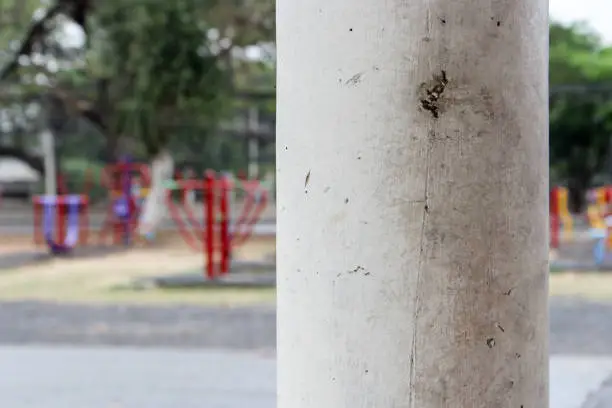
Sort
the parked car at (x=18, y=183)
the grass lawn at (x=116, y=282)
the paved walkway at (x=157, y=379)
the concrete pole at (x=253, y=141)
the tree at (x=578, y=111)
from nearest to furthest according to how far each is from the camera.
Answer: the paved walkway at (x=157, y=379) → the grass lawn at (x=116, y=282) → the tree at (x=578, y=111) → the concrete pole at (x=253, y=141) → the parked car at (x=18, y=183)

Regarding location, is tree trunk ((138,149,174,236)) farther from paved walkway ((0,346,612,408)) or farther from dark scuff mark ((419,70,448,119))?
dark scuff mark ((419,70,448,119))

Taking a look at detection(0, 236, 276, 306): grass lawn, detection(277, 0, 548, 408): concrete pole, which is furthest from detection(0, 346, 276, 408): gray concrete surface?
detection(277, 0, 548, 408): concrete pole

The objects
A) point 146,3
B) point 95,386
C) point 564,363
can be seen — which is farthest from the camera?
point 146,3

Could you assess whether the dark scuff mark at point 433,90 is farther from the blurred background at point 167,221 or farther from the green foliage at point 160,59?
the green foliage at point 160,59

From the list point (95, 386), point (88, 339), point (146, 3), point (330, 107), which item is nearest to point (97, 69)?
point (146, 3)

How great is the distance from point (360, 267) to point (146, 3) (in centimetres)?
1548

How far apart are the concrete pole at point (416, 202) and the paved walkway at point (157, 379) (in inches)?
135

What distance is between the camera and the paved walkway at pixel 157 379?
15.9 ft

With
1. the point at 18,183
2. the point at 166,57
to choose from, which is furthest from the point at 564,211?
the point at 18,183

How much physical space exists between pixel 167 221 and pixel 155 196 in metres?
5.06

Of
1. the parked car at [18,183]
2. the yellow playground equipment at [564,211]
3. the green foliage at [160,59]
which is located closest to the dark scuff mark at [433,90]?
the yellow playground equipment at [564,211]

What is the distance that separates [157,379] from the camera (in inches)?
211

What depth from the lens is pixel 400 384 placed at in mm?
1398

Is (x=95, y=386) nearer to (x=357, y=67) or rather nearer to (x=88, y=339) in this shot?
(x=88, y=339)
